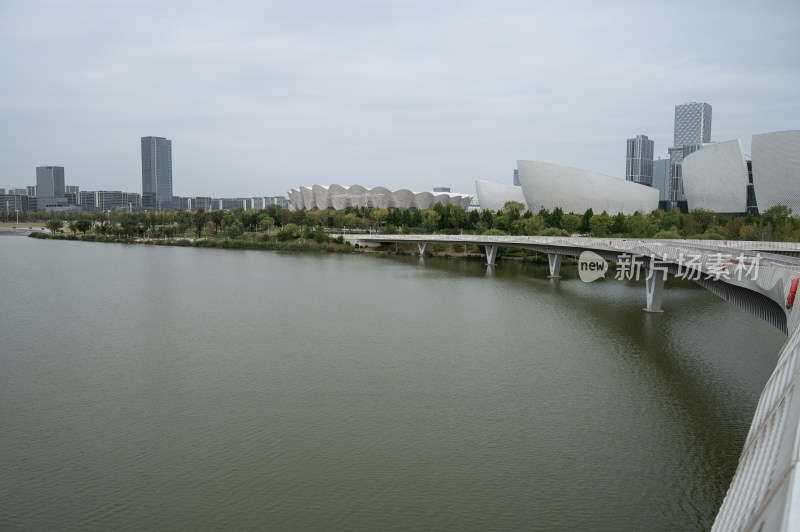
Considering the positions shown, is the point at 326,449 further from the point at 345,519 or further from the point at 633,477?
the point at 633,477

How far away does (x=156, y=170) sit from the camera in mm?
147000

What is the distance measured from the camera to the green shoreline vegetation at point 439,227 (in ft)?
108

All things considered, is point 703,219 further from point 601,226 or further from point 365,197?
point 365,197

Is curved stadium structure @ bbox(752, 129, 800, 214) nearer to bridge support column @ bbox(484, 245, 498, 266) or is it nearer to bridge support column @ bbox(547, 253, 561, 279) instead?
bridge support column @ bbox(484, 245, 498, 266)

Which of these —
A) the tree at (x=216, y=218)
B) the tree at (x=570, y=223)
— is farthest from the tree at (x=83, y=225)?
the tree at (x=570, y=223)

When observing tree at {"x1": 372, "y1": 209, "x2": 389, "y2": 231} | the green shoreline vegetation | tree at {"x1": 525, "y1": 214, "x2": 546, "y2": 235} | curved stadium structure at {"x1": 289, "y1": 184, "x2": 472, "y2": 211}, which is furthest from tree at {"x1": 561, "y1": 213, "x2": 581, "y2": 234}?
curved stadium structure at {"x1": 289, "y1": 184, "x2": 472, "y2": 211}

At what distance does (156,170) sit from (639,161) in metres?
114

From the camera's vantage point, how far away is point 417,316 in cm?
1357

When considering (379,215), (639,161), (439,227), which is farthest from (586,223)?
(639,161)

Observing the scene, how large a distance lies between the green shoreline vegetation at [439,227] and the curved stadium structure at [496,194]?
376 inches

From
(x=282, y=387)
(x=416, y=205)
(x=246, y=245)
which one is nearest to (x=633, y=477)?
(x=282, y=387)

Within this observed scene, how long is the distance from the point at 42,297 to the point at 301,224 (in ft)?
109

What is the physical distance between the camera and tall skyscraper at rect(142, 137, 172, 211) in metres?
147

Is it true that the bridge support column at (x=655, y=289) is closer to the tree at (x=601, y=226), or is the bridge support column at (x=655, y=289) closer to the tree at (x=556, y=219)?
the tree at (x=601, y=226)
